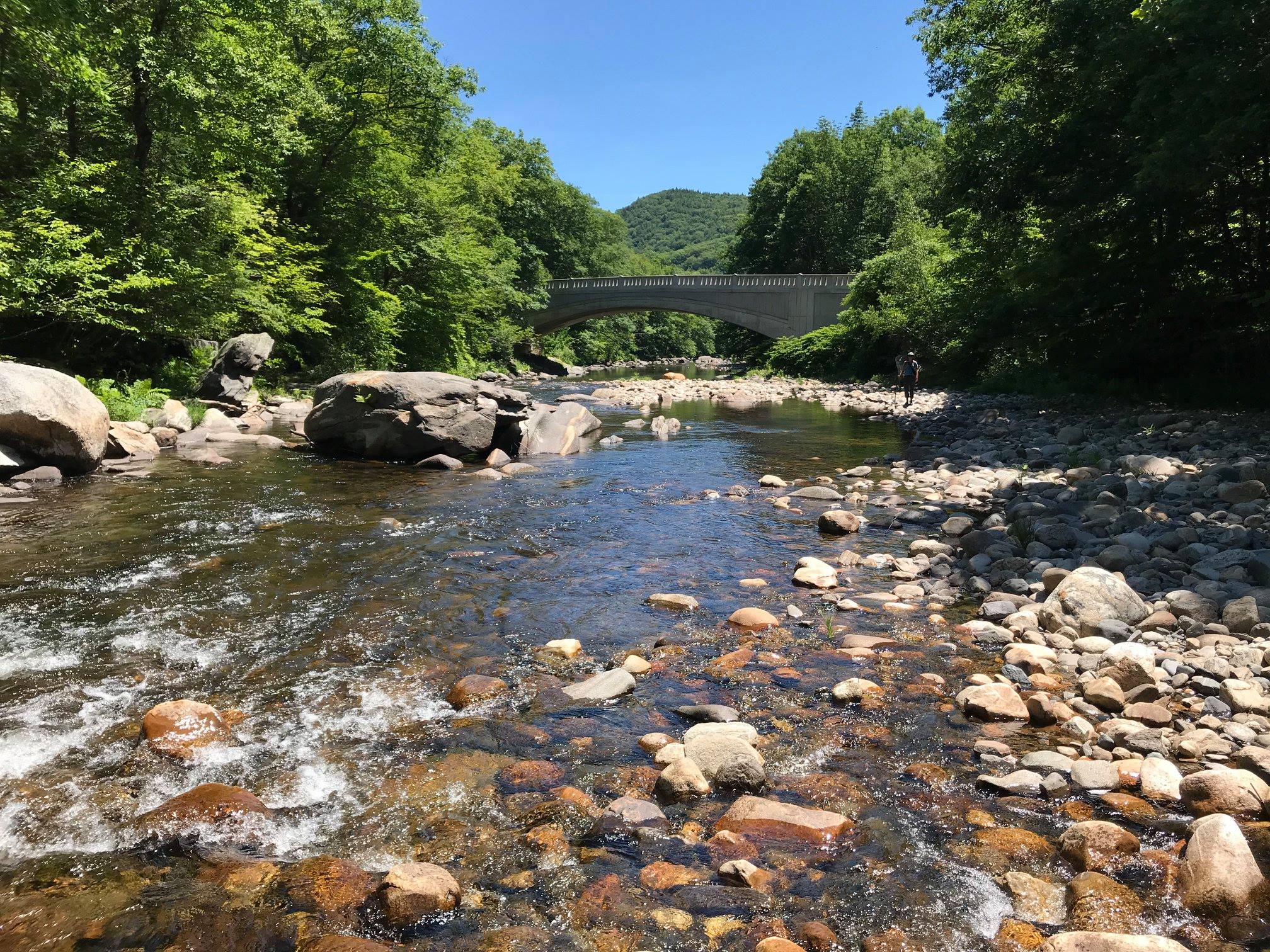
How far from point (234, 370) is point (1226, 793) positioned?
19.6m

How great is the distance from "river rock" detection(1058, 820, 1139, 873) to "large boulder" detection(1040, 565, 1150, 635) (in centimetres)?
255

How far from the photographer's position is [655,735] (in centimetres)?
423

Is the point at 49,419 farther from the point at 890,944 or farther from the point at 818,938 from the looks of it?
the point at 890,944

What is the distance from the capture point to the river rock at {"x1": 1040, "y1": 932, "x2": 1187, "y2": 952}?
2.56 metres

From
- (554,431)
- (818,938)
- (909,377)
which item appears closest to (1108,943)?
(818,938)

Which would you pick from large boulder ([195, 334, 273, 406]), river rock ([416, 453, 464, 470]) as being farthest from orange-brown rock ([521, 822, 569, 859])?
large boulder ([195, 334, 273, 406])

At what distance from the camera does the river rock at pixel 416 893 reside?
289cm

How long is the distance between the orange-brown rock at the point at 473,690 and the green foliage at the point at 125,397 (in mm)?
11571

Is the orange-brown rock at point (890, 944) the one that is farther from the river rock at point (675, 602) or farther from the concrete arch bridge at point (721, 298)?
the concrete arch bridge at point (721, 298)

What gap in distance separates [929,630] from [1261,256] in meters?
13.5

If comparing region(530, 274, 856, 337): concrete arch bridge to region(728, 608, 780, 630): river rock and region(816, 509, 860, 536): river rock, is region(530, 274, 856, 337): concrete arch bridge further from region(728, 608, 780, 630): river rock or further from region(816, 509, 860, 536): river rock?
Result: region(728, 608, 780, 630): river rock

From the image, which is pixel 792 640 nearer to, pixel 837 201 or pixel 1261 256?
pixel 1261 256

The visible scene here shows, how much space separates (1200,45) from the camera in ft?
39.1

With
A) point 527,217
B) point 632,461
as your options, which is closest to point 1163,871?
point 632,461
